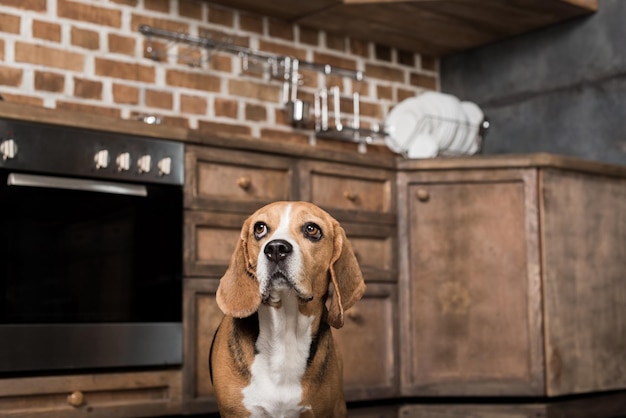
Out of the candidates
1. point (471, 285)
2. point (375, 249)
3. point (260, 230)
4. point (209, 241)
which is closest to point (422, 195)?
point (375, 249)

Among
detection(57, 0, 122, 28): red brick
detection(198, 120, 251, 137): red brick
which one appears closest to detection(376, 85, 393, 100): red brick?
detection(198, 120, 251, 137): red brick

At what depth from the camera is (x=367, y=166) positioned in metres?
3.70

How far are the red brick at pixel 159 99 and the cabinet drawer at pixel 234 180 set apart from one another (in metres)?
0.73

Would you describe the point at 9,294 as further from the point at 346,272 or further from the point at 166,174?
the point at 346,272

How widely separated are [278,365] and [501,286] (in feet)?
5.19

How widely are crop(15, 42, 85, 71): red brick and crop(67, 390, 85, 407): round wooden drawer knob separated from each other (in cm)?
136

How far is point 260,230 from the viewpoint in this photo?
2.35 m

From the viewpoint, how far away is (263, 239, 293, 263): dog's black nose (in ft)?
7.32

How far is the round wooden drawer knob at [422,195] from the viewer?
3777mm

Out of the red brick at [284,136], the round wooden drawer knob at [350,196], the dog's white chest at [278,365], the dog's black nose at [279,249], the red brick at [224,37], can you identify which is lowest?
the dog's white chest at [278,365]

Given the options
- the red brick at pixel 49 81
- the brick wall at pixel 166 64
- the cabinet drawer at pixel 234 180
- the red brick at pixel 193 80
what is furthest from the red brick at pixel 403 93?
the red brick at pixel 49 81

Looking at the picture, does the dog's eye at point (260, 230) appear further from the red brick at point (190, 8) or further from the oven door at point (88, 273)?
the red brick at point (190, 8)

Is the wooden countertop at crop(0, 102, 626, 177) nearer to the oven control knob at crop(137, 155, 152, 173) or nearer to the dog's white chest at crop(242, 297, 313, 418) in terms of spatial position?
the oven control knob at crop(137, 155, 152, 173)

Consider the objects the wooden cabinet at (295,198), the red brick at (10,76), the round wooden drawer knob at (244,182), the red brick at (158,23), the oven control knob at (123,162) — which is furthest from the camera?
the red brick at (158,23)
